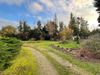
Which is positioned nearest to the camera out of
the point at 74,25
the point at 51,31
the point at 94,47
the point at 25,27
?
the point at 94,47

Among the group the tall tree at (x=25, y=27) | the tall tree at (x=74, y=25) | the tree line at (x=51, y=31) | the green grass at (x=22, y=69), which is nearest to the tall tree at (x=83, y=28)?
the tree line at (x=51, y=31)

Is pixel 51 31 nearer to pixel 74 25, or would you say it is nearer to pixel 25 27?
pixel 74 25

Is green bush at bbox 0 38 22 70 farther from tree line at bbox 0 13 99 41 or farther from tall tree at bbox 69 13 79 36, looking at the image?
tall tree at bbox 69 13 79 36

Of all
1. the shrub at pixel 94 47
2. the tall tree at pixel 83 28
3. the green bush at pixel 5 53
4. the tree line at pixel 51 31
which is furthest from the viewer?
the tall tree at pixel 83 28

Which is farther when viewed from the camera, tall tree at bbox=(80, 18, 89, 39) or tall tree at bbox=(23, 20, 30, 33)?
tall tree at bbox=(23, 20, 30, 33)

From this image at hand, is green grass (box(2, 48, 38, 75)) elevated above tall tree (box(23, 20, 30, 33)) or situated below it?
below

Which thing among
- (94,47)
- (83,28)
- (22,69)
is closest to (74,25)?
(83,28)

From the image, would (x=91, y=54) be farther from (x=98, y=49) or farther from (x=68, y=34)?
(x=68, y=34)

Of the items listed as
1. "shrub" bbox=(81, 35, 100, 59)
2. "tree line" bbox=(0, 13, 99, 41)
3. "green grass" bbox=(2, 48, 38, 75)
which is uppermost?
"tree line" bbox=(0, 13, 99, 41)

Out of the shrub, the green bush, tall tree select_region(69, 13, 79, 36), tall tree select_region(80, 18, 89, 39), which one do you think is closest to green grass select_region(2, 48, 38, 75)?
the green bush

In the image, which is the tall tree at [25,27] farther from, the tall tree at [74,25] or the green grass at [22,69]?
the green grass at [22,69]

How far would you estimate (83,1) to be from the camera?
33.6 feet

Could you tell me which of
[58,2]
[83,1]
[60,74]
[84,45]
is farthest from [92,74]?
[58,2]

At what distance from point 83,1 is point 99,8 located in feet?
10.9
